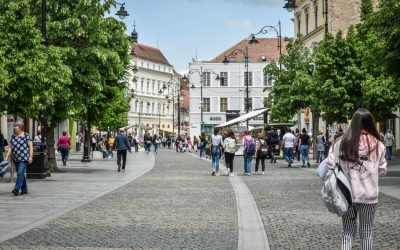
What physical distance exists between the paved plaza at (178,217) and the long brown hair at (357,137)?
2.63 metres

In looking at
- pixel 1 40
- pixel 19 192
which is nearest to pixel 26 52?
pixel 1 40

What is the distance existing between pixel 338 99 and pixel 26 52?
1576 centimetres

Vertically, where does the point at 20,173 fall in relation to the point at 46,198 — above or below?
above

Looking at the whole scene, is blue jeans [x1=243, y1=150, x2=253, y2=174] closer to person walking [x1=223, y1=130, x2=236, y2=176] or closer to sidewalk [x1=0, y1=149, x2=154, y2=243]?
person walking [x1=223, y1=130, x2=236, y2=176]

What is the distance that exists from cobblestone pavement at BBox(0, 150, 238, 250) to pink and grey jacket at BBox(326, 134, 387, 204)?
9.00 feet

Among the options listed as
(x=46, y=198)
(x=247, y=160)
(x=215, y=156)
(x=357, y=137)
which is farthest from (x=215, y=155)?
(x=357, y=137)

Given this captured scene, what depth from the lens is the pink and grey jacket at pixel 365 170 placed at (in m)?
7.16

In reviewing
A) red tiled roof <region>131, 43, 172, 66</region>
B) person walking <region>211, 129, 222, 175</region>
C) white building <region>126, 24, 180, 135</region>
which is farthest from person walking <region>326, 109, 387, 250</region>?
red tiled roof <region>131, 43, 172, 66</region>

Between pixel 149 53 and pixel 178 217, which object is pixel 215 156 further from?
pixel 149 53

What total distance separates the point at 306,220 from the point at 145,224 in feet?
8.87

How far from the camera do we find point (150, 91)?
13625cm

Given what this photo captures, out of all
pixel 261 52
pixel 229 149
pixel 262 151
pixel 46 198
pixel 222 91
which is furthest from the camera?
pixel 261 52

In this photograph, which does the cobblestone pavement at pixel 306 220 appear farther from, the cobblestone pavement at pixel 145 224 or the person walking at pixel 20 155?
the person walking at pixel 20 155

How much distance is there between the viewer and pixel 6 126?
159 feet
